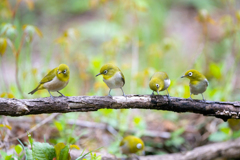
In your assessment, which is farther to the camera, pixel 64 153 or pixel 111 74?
pixel 111 74

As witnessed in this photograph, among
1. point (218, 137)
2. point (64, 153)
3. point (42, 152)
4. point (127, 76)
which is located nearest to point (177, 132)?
point (218, 137)

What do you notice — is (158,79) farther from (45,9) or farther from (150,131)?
(45,9)

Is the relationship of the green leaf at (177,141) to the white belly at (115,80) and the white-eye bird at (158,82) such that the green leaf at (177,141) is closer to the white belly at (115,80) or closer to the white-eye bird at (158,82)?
the white-eye bird at (158,82)

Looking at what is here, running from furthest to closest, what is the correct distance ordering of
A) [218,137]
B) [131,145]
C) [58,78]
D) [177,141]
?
[177,141], [218,137], [131,145], [58,78]

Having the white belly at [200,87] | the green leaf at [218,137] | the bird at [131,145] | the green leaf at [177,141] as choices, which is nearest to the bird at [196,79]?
the white belly at [200,87]

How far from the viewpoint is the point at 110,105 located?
2.80 m

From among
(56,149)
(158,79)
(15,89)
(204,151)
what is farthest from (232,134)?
(15,89)

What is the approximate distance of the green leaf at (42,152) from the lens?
2723 millimetres

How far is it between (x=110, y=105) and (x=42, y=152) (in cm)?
100

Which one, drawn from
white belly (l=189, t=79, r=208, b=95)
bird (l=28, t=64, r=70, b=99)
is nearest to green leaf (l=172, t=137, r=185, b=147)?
white belly (l=189, t=79, r=208, b=95)

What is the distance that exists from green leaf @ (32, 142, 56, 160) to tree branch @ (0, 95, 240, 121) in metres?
0.47

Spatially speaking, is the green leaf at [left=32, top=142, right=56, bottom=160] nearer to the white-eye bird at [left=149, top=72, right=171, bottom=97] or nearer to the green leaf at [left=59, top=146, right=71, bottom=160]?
the green leaf at [left=59, top=146, right=71, bottom=160]

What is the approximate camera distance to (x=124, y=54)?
10.5 metres

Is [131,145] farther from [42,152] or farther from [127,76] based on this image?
[127,76]
